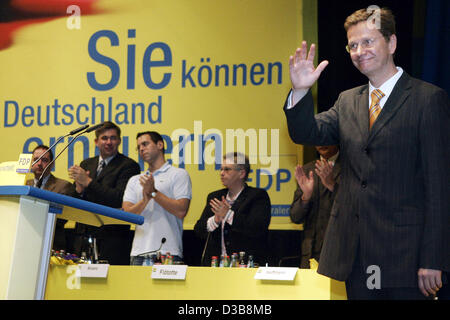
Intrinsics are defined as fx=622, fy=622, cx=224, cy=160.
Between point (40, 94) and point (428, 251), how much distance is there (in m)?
4.58

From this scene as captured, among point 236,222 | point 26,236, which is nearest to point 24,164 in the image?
point 26,236

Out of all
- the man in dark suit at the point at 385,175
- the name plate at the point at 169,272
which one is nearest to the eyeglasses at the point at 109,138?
the name plate at the point at 169,272

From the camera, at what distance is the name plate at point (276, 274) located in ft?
9.71

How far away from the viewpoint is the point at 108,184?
4727 mm

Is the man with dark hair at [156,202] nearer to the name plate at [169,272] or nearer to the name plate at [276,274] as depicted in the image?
the name plate at [169,272]

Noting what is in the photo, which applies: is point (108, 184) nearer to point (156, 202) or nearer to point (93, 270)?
point (156, 202)

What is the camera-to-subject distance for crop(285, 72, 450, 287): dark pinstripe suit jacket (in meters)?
2.00

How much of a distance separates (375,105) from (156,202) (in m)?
2.54

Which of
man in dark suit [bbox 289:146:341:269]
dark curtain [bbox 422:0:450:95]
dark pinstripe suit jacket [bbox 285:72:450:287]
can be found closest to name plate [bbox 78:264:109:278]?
man in dark suit [bbox 289:146:341:269]

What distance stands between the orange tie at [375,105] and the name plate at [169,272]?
1426 millimetres

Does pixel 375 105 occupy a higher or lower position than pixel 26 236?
higher
